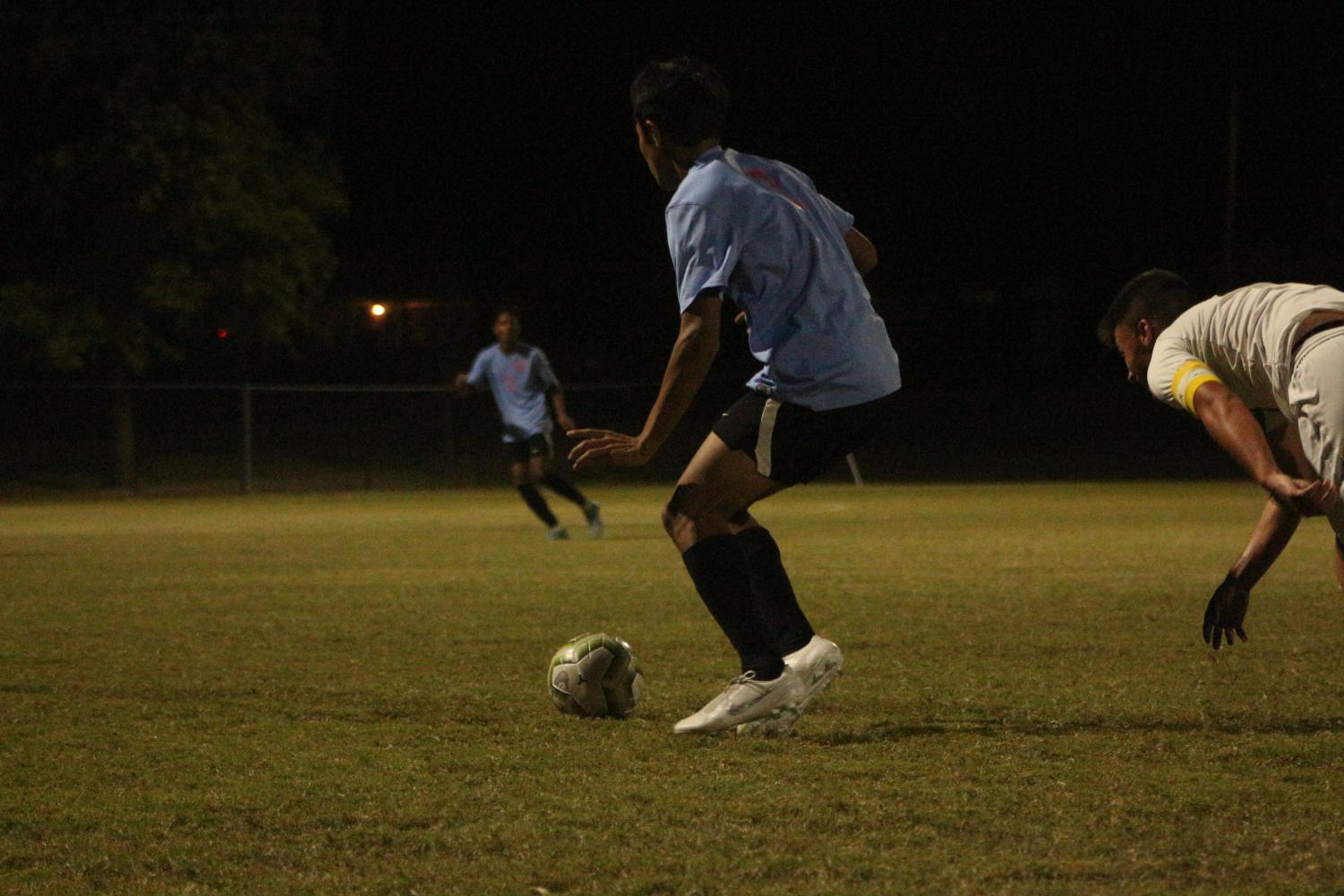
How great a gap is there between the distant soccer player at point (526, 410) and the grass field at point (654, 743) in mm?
3461

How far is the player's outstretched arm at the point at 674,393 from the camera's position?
5.16m

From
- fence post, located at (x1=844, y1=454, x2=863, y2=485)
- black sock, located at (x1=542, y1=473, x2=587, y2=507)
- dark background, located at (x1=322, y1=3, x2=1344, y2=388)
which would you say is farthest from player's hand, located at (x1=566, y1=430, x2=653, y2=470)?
dark background, located at (x1=322, y1=3, x2=1344, y2=388)

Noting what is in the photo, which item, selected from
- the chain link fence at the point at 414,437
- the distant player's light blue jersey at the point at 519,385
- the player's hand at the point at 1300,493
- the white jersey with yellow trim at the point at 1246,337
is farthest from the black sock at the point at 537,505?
the chain link fence at the point at 414,437

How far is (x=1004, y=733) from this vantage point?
5.41m

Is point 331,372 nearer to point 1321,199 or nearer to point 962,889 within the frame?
point 1321,199

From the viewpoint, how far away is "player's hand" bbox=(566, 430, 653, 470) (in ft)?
16.9

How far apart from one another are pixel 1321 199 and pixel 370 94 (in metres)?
21.9

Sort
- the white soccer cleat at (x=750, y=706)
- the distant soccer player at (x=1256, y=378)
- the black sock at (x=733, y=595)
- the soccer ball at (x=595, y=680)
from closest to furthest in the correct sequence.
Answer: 1. the distant soccer player at (x=1256, y=378)
2. the white soccer cleat at (x=750, y=706)
3. the black sock at (x=733, y=595)
4. the soccer ball at (x=595, y=680)

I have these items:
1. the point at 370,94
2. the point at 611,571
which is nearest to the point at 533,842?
the point at 611,571

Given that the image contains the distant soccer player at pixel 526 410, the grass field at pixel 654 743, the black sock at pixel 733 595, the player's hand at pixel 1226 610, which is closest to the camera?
the grass field at pixel 654 743

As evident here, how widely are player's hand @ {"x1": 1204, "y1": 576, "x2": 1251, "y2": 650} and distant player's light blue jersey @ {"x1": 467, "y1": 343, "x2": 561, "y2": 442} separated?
11.1m

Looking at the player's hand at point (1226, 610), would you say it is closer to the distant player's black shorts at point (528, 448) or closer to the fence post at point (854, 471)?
the distant player's black shorts at point (528, 448)

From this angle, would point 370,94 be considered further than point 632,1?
Yes

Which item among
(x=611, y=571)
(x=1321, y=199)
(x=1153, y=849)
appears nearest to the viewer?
(x=1153, y=849)
